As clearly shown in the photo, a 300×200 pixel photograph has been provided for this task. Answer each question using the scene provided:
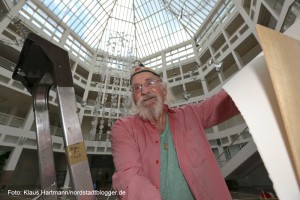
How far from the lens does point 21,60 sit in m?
1.25

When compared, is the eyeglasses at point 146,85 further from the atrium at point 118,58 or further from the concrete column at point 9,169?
the concrete column at point 9,169

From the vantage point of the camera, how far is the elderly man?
42.1 inches

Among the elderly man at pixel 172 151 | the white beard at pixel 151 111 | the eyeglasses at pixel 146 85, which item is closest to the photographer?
the elderly man at pixel 172 151

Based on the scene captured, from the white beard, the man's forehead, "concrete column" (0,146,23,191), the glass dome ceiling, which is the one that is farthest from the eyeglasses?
the glass dome ceiling

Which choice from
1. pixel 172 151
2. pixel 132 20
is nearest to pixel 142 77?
pixel 172 151

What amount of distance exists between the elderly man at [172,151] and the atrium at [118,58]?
21.7 ft

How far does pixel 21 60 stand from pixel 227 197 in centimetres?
168

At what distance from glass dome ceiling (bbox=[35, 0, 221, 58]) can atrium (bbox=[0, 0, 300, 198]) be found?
0.08 meters

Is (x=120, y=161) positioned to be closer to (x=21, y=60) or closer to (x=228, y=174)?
(x=21, y=60)

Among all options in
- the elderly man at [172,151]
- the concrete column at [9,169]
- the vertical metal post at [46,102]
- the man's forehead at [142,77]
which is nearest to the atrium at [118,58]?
the concrete column at [9,169]

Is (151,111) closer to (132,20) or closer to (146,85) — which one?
(146,85)

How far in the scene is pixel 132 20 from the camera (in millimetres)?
17422

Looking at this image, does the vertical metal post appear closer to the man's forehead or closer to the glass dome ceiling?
the man's forehead

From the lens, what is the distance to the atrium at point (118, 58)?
9.48 metres
